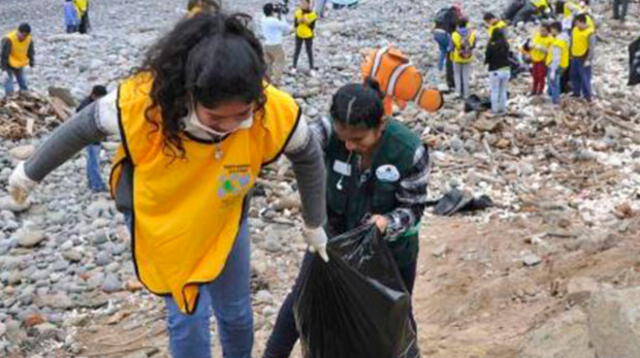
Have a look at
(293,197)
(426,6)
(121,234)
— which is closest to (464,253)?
(293,197)

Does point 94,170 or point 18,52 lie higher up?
point 18,52

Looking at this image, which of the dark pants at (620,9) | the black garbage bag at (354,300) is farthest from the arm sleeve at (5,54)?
the dark pants at (620,9)

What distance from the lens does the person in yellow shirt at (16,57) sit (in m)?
12.8

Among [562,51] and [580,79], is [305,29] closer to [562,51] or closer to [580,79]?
[562,51]

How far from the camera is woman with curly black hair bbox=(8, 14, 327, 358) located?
8.14 ft

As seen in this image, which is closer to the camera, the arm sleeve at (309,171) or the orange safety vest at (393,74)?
the arm sleeve at (309,171)

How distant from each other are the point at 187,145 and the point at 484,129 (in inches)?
359

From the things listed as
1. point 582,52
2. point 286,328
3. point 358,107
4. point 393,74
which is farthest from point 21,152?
point 582,52

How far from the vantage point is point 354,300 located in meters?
3.35

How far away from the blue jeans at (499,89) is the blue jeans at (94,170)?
19.5 ft

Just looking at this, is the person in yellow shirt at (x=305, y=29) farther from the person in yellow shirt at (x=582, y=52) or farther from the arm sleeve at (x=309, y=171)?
the arm sleeve at (x=309, y=171)

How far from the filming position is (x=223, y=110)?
2488 millimetres

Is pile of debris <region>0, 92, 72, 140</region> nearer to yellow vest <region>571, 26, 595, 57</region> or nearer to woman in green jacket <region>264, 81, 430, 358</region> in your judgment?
yellow vest <region>571, 26, 595, 57</region>

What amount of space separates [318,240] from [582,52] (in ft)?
34.2
